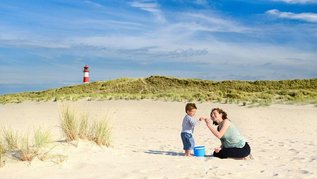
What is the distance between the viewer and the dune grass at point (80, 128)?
8.57 metres

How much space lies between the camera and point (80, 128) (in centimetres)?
862

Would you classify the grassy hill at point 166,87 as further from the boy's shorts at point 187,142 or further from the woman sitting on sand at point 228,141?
the woman sitting on sand at point 228,141

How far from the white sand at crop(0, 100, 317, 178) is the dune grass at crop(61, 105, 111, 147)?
23 cm

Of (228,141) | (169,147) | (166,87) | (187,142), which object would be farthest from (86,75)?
(228,141)

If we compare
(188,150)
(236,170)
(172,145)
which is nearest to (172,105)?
(172,145)

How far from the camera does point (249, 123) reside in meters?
17.0

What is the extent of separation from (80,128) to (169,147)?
8.62ft

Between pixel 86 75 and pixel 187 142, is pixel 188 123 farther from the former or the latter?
pixel 86 75

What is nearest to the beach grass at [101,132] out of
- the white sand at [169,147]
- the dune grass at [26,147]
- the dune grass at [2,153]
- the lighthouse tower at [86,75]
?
the white sand at [169,147]

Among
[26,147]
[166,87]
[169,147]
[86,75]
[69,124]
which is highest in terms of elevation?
[86,75]

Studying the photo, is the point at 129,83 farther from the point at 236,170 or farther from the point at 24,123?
the point at 236,170

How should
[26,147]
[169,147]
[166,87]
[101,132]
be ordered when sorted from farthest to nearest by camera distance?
[166,87] → [169,147] → [101,132] → [26,147]

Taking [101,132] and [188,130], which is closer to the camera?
[101,132]

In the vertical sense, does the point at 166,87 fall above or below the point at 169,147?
above
